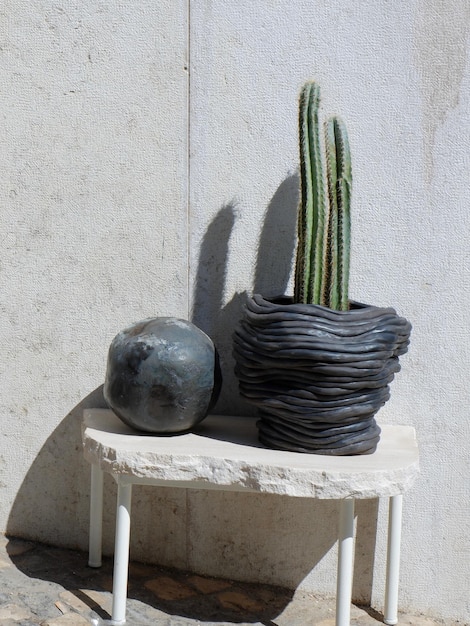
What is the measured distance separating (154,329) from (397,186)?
970 millimetres

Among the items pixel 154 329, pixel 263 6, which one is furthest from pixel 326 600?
pixel 263 6

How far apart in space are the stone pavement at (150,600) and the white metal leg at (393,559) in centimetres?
7

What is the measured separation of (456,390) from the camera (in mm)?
2834

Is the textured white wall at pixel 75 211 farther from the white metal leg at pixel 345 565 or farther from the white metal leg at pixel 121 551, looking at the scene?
the white metal leg at pixel 345 565

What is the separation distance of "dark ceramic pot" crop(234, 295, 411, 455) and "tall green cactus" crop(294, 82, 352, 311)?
0.39 ft

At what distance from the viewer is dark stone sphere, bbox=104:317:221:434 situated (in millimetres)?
2650

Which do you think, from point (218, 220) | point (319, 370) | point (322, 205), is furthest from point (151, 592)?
point (322, 205)

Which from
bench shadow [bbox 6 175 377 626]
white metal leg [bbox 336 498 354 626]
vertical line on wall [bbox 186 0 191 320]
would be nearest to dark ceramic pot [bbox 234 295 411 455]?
white metal leg [bbox 336 498 354 626]

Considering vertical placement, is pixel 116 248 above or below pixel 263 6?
below

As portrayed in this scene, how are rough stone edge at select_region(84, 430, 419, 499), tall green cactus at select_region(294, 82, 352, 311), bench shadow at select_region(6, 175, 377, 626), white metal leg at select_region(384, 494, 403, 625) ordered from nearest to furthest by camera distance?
rough stone edge at select_region(84, 430, 419, 499) < tall green cactus at select_region(294, 82, 352, 311) < white metal leg at select_region(384, 494, 403, 625) < bench shadow at select_region(6, 175, 377, 626)

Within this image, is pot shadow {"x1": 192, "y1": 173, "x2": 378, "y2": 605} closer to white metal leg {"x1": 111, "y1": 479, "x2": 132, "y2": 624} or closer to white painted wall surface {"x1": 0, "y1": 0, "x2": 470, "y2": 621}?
white painted wall surface {"x1": 0, "y1": 0, "x2": 470, "y2": 621}

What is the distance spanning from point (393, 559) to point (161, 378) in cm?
100

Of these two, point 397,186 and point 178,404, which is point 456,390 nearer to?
point 397,186

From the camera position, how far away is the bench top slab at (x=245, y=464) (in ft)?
7.85
